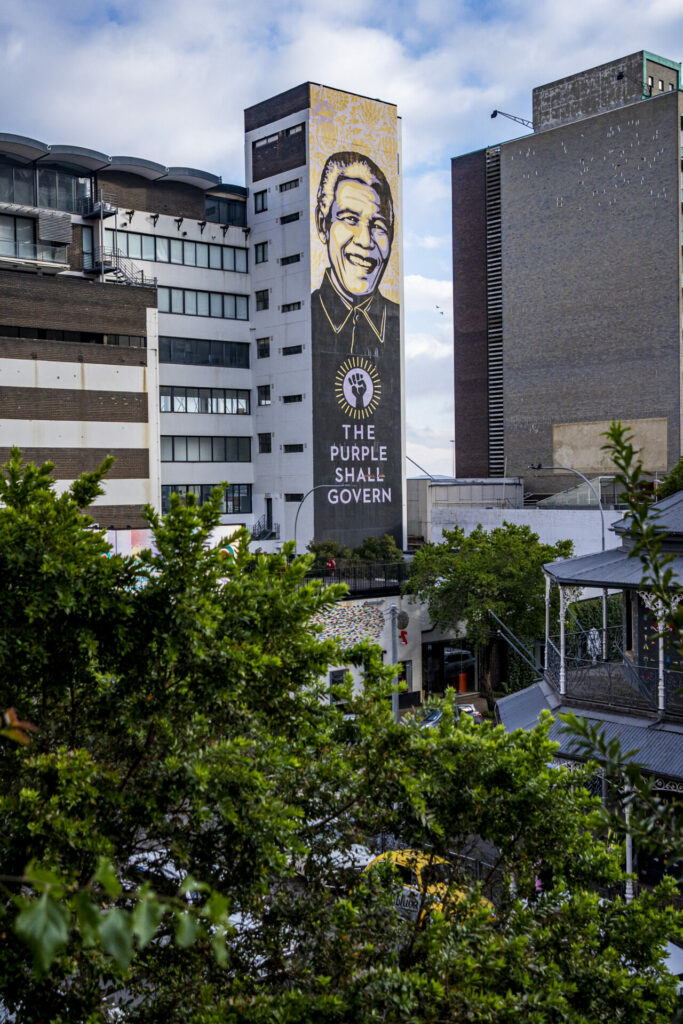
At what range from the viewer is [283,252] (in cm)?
6469

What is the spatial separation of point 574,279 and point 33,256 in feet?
129

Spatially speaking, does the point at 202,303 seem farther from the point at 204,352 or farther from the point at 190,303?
the point at 204,352

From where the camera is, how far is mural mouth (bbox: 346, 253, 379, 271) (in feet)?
212

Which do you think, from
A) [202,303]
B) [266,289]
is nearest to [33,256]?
[202,303]

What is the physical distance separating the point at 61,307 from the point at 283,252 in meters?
17.4

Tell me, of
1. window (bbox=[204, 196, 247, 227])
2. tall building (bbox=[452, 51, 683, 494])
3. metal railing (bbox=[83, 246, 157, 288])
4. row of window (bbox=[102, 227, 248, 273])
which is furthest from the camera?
tall building (bbox=[452, 51, 683, 494])

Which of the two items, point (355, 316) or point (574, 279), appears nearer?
point (355, 316)

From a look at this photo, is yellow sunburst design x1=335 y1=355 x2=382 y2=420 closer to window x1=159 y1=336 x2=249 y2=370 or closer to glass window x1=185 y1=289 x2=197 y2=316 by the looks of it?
window x1=159 y1=336 x2=249 y2=370

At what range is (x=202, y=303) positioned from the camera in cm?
6525

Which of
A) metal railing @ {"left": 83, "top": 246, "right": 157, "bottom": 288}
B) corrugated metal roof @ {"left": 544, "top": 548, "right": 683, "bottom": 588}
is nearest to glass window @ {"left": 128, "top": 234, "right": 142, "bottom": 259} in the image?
metal railing @ {"left": 83, "top": 246, "right": 157, "bottom": 288}

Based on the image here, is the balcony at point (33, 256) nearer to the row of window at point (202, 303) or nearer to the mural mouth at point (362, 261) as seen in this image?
the row of window at point (202, 303)

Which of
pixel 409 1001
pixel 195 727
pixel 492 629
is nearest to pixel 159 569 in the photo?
pixel 195 727

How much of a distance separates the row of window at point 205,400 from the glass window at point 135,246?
8535mm

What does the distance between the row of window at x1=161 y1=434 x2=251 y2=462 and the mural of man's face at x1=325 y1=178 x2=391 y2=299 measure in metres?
12.6
